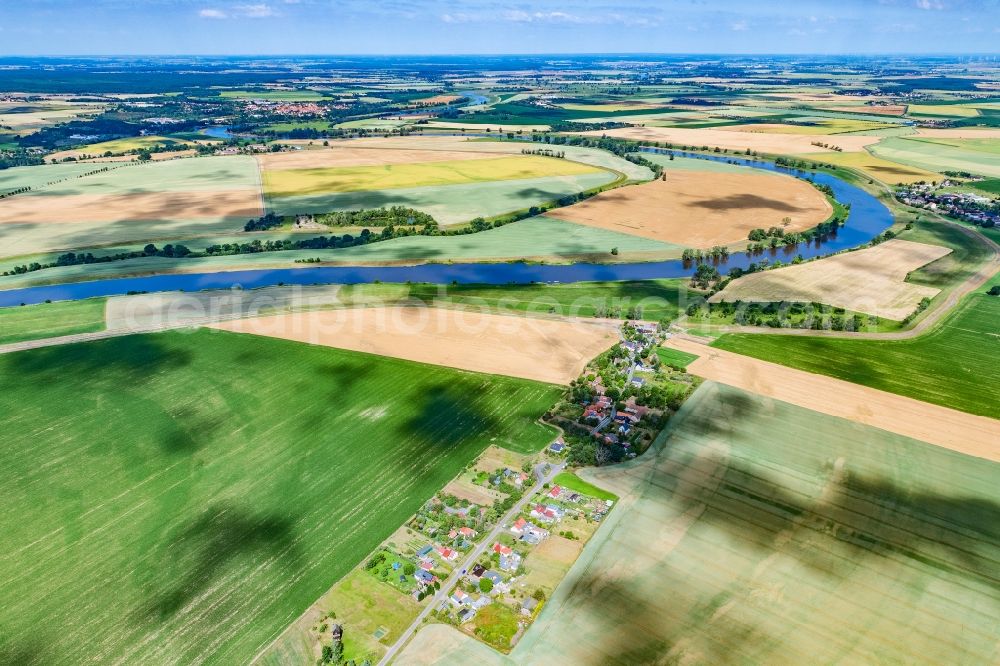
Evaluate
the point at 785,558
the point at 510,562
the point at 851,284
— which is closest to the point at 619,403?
the point at 785,558

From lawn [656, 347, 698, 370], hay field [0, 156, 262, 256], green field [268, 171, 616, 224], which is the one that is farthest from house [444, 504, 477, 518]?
hay field [0, 156, 262, 256]

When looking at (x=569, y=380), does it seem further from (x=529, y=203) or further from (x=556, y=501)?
(x=529, y=203)

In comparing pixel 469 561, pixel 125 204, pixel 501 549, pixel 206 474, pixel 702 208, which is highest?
pixel 125 204

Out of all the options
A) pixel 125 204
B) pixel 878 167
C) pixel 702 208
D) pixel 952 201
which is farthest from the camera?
pixel 878 167

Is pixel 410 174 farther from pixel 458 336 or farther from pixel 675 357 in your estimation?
pixel 675 357

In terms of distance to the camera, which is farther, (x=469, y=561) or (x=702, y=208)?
(x=702, y=208)

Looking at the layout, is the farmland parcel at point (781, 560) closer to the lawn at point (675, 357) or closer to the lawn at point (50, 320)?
the lawn at point (675, 357)

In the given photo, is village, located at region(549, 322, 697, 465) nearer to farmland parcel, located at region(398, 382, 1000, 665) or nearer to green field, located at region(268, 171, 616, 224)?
farmland parcel, located at region(398, 382, 1000, 665)
